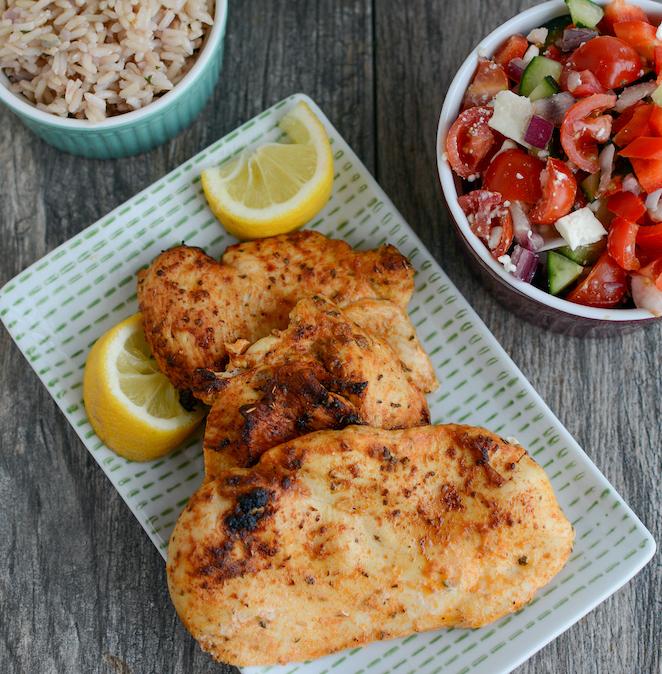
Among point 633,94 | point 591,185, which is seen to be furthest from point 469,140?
point 633,94

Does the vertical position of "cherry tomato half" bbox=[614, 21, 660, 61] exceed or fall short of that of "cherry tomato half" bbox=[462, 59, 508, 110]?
it exceeds it

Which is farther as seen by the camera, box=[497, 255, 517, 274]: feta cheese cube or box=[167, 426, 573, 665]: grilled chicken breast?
box=[497, 255, 517, 274]: feta cheese cube

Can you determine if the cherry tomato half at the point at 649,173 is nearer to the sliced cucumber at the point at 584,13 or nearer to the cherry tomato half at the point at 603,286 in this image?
the cherry tomato half at the point at 603,286

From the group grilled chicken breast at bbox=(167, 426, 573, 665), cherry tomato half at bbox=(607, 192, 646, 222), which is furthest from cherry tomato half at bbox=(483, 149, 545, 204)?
grilled chicken breast at bbox=(167, 426, 573, 665)

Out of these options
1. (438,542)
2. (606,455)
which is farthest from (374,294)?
(606,455)

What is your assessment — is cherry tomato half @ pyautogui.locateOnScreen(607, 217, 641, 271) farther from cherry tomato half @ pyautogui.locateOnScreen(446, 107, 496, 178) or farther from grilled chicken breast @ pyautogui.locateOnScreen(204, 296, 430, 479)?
grilled chicken breast @ pyautogui.locateOnScreen(204, 296, 430, 479)

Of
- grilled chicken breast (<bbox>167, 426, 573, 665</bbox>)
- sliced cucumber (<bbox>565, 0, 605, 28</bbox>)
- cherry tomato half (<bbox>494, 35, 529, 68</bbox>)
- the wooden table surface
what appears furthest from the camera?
the wooden table surface

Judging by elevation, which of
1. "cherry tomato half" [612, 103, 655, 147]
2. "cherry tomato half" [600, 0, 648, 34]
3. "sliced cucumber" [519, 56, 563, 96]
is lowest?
"cherry tomato half" [612, 103, 655, 147]

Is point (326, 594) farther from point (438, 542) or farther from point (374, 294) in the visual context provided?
point (374, 294)

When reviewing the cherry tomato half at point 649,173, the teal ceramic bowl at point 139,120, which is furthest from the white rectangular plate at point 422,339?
the cherry tomato half at point 649,173

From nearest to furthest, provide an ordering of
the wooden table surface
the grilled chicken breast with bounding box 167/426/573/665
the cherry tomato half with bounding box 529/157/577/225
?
the grilled chicken breast with bounding box 167/426/573/665 → the cherry tomato half with bounding box 529/157/577/225 → the wooden table surface
